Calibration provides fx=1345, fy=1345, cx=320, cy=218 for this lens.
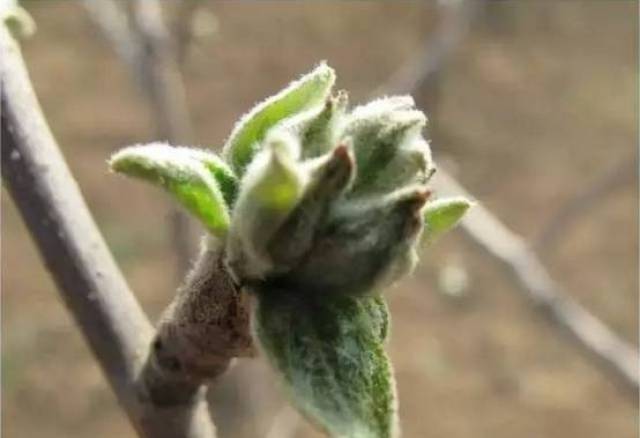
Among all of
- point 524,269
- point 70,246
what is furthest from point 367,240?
point 524,269

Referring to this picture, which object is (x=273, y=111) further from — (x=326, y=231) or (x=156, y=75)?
(x=156, y=75)

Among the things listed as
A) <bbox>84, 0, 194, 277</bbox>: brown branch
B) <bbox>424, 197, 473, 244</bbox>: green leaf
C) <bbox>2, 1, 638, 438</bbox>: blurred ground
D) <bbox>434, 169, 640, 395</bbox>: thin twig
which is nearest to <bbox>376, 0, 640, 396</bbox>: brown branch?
<bbox>434, 169, 640, 395</bbox>: thin twig

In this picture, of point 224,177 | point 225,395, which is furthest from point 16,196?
point 225,395

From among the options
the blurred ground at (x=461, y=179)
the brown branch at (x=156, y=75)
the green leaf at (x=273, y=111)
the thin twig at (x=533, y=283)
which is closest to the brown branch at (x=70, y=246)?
the green leaf at (x=273, y=111)

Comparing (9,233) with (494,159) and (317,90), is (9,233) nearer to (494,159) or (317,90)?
(494,159)

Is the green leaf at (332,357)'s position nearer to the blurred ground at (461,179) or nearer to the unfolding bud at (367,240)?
the unfolding bud at (367,240)

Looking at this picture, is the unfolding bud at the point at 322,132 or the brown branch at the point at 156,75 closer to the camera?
the unfolding bud at the point at 322,132
